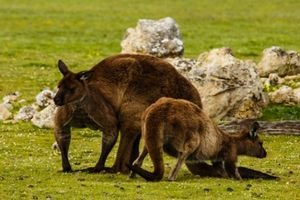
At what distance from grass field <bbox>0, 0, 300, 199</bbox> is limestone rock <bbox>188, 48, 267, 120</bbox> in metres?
0.56

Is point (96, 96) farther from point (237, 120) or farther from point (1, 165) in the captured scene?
point (237, 120)

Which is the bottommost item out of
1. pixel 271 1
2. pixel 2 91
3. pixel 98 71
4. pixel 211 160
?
pixel 271 1

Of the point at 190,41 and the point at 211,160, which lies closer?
the point at 211,160

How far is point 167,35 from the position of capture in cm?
2723

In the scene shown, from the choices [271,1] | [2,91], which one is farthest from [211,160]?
[271,1]

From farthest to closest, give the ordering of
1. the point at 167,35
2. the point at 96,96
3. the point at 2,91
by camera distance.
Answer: the point at 167,35
the point at 2,91
the point at 96,96

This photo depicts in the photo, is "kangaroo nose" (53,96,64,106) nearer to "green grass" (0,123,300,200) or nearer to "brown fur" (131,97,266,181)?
"green grass" (0,123,300,200)

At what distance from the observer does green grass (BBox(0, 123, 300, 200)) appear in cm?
1339

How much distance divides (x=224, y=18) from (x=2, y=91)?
71.8 ft

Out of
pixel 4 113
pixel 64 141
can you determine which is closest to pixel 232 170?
pixel 64 141

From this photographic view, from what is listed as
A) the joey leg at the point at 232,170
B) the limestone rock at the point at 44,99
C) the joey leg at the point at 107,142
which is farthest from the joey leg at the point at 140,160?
the limestone rock at the point at 44,99

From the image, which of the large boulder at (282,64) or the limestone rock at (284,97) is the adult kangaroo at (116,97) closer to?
the limestone rock at (284,97)

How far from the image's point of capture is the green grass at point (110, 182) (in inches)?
527

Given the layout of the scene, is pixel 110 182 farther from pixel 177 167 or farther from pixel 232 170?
pixel 232 170
